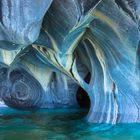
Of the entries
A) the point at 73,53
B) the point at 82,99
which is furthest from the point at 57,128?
the point at 82,99

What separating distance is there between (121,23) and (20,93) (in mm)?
1273

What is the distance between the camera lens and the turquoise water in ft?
9.76

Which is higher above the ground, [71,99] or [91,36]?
[91,36]

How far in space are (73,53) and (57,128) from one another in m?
0.54

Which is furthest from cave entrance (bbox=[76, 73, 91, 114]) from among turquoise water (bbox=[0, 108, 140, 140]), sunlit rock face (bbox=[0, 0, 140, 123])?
turquoise water (bbox=[0, 108, 140, 140])

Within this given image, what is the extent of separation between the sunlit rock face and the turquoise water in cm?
12

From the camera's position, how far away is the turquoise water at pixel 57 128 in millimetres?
2975

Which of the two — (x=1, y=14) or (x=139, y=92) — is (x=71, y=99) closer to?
(x=139, y=92)

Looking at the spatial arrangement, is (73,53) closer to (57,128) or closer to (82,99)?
(57,128)

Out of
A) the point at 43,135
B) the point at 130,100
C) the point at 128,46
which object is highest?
the point at 128,46

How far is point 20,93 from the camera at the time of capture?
3.85 metres

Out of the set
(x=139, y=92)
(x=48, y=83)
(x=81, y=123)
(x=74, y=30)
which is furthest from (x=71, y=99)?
(x=74, y=30)

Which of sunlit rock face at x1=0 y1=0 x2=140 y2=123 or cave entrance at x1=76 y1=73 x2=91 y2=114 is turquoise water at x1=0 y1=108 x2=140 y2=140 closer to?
Answer: sunlit rock face at x1=0 y1=0 x2=140 y2=123

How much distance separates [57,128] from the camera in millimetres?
3189
